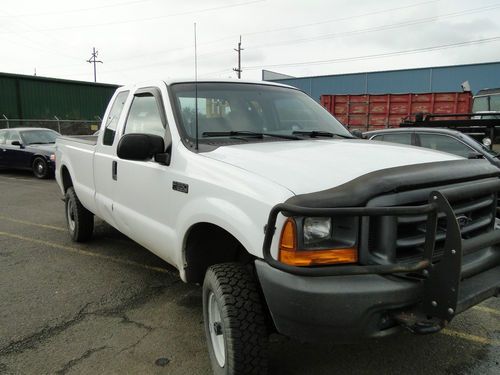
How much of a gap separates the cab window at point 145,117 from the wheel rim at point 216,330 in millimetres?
1394

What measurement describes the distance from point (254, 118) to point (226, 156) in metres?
0.91

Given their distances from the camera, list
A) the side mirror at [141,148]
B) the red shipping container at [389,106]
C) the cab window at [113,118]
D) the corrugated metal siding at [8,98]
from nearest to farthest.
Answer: the side mirror at [141,148] → the cab window at [113,118] → the red shipping container at [389,106] → the corrugated metal siding at [8,98]

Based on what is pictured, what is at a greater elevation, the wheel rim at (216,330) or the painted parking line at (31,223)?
the wheel rim at (216,330)

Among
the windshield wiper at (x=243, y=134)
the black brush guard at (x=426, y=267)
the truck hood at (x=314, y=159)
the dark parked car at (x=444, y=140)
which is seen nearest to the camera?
the black brush guard at (x=426, y=267)

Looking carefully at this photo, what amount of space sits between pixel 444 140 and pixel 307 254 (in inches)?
222

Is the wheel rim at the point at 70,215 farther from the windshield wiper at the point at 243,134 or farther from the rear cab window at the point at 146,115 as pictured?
the windshield wiper at the point at 243,134

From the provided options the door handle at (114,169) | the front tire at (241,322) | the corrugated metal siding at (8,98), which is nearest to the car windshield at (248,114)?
the door handle at (114,169)

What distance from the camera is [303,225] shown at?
→ 89.1 inches

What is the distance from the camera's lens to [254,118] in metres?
3.78

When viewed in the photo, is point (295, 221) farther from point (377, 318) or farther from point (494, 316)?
point (494, 316)

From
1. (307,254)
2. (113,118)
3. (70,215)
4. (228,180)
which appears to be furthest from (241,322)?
(70,215)

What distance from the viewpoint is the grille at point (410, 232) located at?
2240 millimetres

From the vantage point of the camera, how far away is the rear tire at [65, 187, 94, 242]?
568cm

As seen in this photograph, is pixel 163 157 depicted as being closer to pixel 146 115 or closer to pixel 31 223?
pixel 146 115
